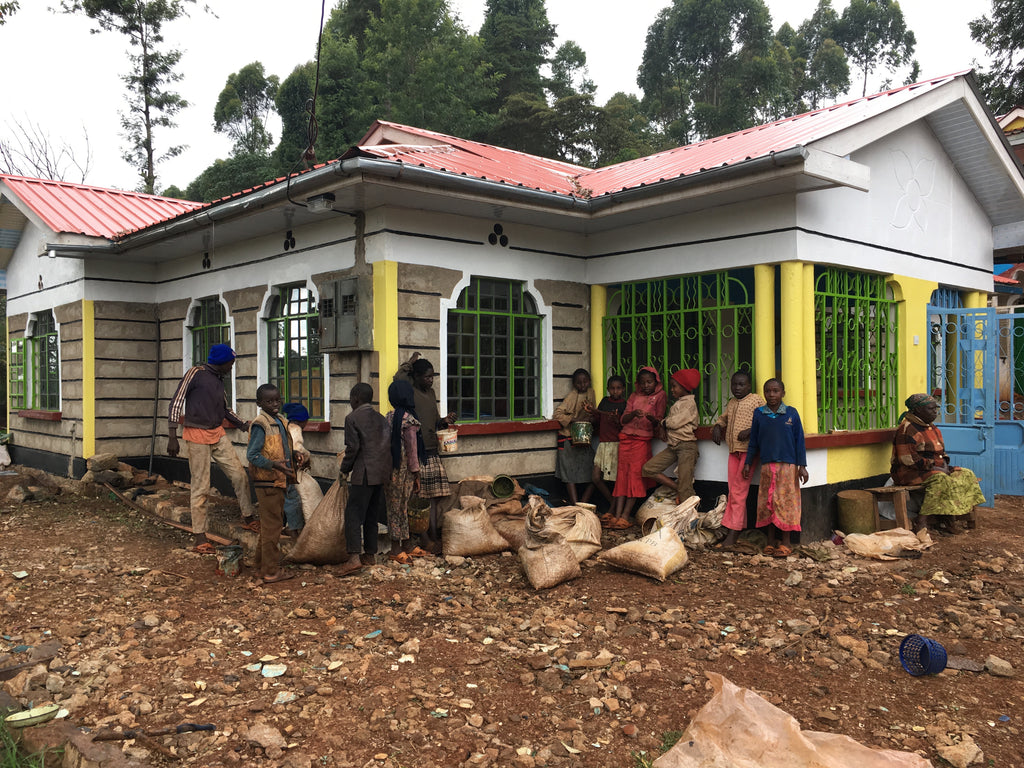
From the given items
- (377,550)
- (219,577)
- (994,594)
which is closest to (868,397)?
(994,594)

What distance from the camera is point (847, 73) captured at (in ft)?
133

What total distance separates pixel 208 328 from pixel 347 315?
3.65 metres

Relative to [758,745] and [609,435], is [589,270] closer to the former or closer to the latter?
[609,435]

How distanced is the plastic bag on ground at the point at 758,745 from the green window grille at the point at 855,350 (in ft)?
16.6

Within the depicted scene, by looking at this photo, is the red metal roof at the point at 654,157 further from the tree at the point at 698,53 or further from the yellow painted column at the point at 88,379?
the tree at the point at 698,53

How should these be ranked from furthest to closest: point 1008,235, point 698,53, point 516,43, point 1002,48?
1. point 698,53
2. point 516,43
3. point 1002,48
4. point 1008,235

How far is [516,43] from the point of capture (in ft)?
114

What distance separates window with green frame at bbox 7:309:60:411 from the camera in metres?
12.4

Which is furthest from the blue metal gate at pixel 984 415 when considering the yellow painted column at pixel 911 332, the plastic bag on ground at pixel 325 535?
the plastic bag on ground at pixel 325 535

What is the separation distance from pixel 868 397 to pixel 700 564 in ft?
9.57

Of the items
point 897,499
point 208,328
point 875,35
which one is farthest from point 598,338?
point 875,35

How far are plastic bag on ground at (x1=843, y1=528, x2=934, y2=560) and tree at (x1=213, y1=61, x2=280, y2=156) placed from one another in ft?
116

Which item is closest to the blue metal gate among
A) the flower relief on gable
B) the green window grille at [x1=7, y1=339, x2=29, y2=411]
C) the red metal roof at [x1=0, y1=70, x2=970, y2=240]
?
the flower relief on gable

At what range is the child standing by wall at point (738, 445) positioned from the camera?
24.5 feet
